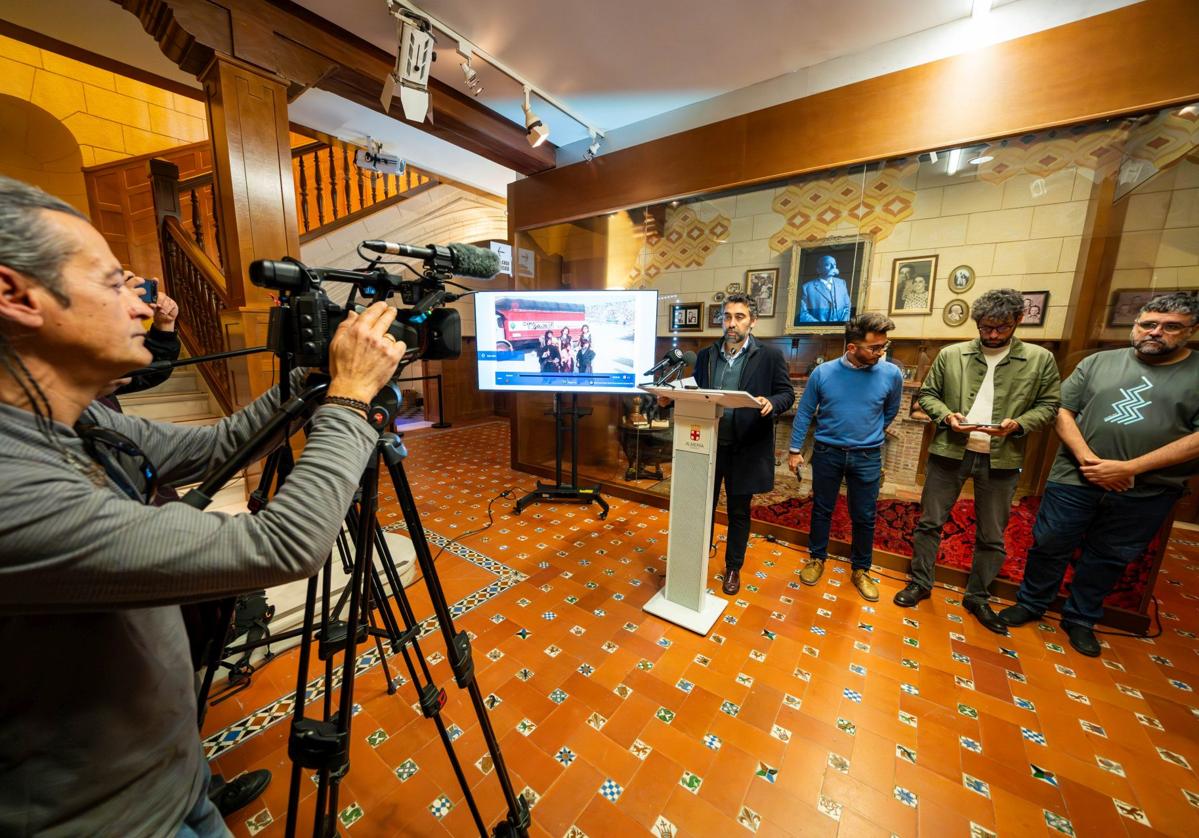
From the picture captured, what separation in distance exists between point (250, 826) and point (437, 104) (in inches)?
154

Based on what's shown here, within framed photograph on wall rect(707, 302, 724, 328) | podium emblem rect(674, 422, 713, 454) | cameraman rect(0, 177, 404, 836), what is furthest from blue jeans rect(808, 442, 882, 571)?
cameraman rect(0, 177, 404, 836)

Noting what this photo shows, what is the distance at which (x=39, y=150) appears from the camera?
4125 millimetres

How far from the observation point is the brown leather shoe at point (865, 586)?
238 centimetres

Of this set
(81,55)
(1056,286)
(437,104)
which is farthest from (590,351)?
(81,55)

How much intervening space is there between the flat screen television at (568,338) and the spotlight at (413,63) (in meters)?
1.25

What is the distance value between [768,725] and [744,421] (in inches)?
53.4

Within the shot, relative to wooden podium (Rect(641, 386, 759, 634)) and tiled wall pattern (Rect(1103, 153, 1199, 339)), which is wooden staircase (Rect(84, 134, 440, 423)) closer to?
wooden podium (Rect(641, 386, 759, 634))

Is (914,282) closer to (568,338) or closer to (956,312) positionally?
(956,312)

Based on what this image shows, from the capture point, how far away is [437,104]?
310 centimetres

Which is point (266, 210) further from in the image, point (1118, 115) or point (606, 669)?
point (1118, 115)

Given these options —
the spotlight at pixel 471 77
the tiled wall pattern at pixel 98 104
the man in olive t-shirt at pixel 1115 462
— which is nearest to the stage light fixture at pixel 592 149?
the spotlight at pixel 471 77

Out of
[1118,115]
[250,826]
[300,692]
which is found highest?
[1118,115]

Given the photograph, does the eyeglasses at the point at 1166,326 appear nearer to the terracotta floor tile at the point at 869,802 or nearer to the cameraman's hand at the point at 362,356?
the terracotta floor tile at the point at 869,802

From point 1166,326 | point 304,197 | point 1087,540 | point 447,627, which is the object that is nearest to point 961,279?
point 1166,326
